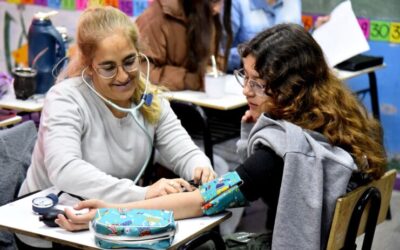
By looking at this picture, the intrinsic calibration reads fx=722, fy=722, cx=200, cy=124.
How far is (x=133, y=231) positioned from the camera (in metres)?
1.78

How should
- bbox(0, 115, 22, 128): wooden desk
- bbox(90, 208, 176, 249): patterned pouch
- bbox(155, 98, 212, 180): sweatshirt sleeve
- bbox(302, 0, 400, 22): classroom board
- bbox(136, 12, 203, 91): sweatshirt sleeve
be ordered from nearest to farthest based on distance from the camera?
1. bbox(90, 208, 176, 249): patterned pouch
2. bbox(155, 98, 212, 180): sweatshirt sleeve
3. bbox(0, 115, 22, 128): wooden desk
4. bbox(136, 12, 203, 91): sweatshirt sleeve
5. bbox(302, 0, 400, 22): classroom board

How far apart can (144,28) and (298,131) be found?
1736mm

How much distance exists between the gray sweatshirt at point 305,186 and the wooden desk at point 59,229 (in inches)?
8.0

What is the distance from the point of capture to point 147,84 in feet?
8.14

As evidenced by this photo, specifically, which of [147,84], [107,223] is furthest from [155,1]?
[107,223]

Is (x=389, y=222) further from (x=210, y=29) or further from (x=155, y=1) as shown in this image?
(x=155, y=1)

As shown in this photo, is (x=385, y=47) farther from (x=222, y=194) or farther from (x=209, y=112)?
(x=222, y=194)

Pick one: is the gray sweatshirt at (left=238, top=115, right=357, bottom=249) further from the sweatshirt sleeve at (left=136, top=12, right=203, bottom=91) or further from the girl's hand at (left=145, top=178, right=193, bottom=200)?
the sweatshirt sleeve at (left=136, top=12, right=203, bottom=91)

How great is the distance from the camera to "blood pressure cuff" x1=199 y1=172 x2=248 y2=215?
1960 mm

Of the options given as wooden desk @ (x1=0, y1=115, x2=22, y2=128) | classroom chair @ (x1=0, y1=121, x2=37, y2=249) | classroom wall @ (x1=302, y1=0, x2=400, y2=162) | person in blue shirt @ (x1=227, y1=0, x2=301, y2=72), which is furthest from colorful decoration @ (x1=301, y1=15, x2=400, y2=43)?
classroom chair @ (x1=0, y1=121, x2=37, y2=249)

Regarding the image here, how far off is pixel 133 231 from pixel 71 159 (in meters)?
0.48

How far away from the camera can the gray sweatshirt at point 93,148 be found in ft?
7.08

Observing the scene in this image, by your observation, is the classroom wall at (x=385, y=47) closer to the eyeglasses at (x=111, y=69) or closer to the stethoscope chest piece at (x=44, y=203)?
the eyeglasses at (x=111, y=69)

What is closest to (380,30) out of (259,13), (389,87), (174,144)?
(389,87)
